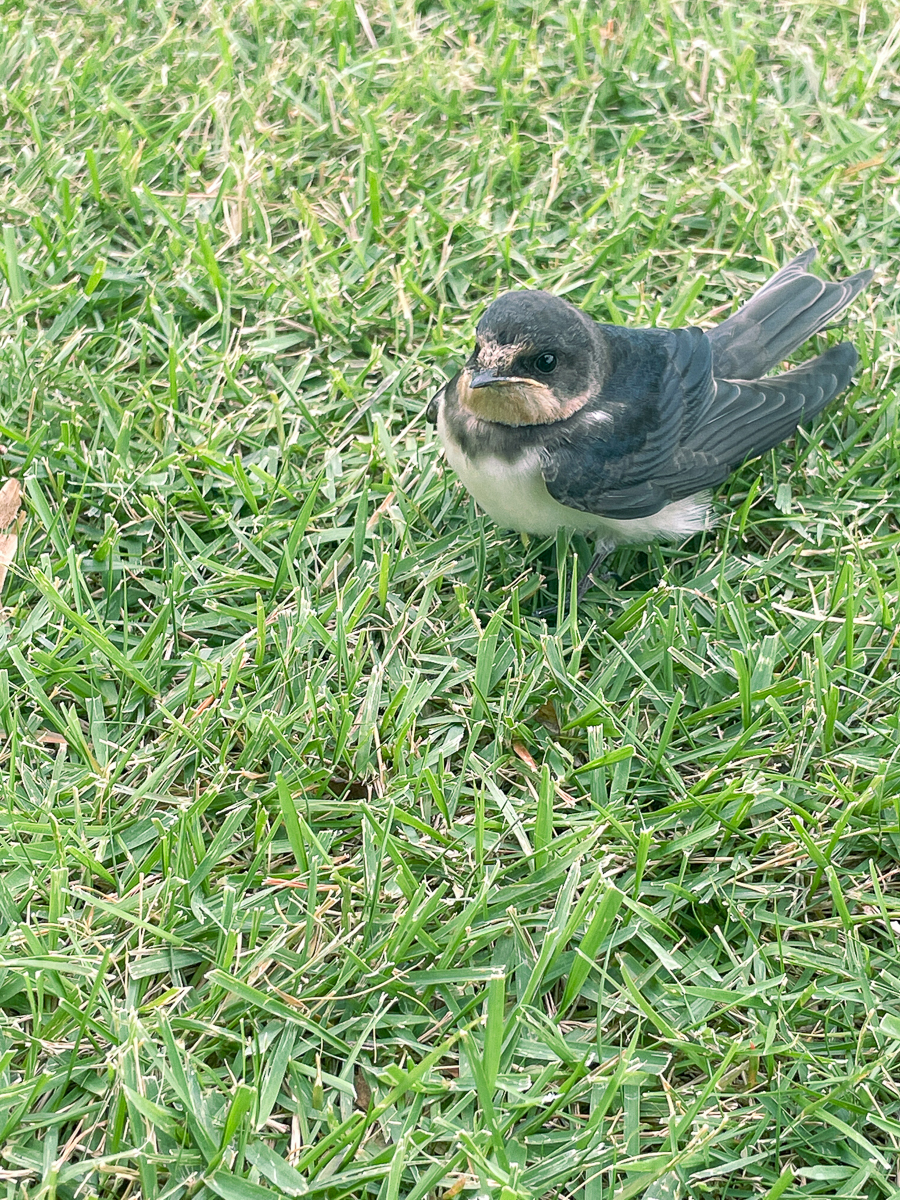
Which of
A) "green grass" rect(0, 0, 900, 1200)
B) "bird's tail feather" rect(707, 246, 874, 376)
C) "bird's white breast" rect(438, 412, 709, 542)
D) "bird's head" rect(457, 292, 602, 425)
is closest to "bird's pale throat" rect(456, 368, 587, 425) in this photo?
"bird's head" rect(457, 292, 602, 425)

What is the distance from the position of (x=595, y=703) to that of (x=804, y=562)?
3.11ft

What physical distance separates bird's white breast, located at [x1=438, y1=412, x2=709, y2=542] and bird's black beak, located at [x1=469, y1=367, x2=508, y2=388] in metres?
0.22

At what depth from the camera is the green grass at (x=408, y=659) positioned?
101 inches

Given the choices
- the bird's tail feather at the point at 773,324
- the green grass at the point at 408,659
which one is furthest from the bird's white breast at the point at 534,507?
the bird's tail feather at the point at 773,324

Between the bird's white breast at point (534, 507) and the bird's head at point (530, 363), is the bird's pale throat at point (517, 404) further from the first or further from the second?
the bird's white breast at point (534, 507)

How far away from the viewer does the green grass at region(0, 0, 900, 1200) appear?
257 cm

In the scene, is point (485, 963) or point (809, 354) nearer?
point (485, 963)

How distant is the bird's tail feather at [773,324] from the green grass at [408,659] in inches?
10.4

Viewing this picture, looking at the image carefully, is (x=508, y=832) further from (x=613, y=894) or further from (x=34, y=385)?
(x=34, y=385)

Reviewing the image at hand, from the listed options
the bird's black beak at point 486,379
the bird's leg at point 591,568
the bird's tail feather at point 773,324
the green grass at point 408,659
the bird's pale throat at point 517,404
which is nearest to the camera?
the green grass at point 408,659

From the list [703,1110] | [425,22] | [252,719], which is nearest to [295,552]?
[252,719]

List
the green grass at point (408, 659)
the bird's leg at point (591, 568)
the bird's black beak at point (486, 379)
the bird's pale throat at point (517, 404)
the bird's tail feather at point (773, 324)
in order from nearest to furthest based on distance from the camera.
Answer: the green grass at point (408, 659) → the bird's black beak at point (486, 379) → the bird's pale throat at point (517, 404) → the bird's leg at point (591, 568) → the bird's tail feather at point (773, 324)

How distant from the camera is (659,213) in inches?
186

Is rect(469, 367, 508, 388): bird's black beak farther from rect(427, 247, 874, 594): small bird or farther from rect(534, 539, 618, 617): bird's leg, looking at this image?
rect(534, 539, 618, 617): bird's leg
